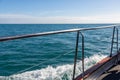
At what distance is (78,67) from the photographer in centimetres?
698

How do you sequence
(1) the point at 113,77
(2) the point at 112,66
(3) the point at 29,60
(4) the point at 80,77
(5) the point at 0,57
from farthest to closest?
(5) the point at 0,57 < (3) the point at 29,60 < (2) the point at 112,66 < (1) the point at 113,77 < (4) the point at 80,77

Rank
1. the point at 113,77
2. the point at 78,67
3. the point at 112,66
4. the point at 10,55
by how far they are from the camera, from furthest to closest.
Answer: the point at 10,55
the point at 78,67
the point at 112,66
the point at 113,77

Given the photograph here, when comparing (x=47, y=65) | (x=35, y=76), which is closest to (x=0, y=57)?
(x=47, y=65)

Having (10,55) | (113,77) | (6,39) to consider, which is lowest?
(10,55)

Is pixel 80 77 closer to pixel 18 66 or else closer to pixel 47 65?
pixel 47 65

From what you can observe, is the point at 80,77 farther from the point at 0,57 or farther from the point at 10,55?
the point at 10,55

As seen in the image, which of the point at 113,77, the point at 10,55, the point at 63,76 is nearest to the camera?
the point at 113,77

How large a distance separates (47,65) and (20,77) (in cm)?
257

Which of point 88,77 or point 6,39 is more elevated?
point 6,39

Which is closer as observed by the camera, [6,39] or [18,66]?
[6,39]

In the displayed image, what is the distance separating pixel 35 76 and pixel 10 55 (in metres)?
6.06

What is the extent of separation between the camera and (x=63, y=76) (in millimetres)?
6453

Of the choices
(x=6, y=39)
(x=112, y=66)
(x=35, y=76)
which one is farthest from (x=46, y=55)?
(x=6, y=39)

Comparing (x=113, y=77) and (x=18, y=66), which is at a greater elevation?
(x=113, y=77)
